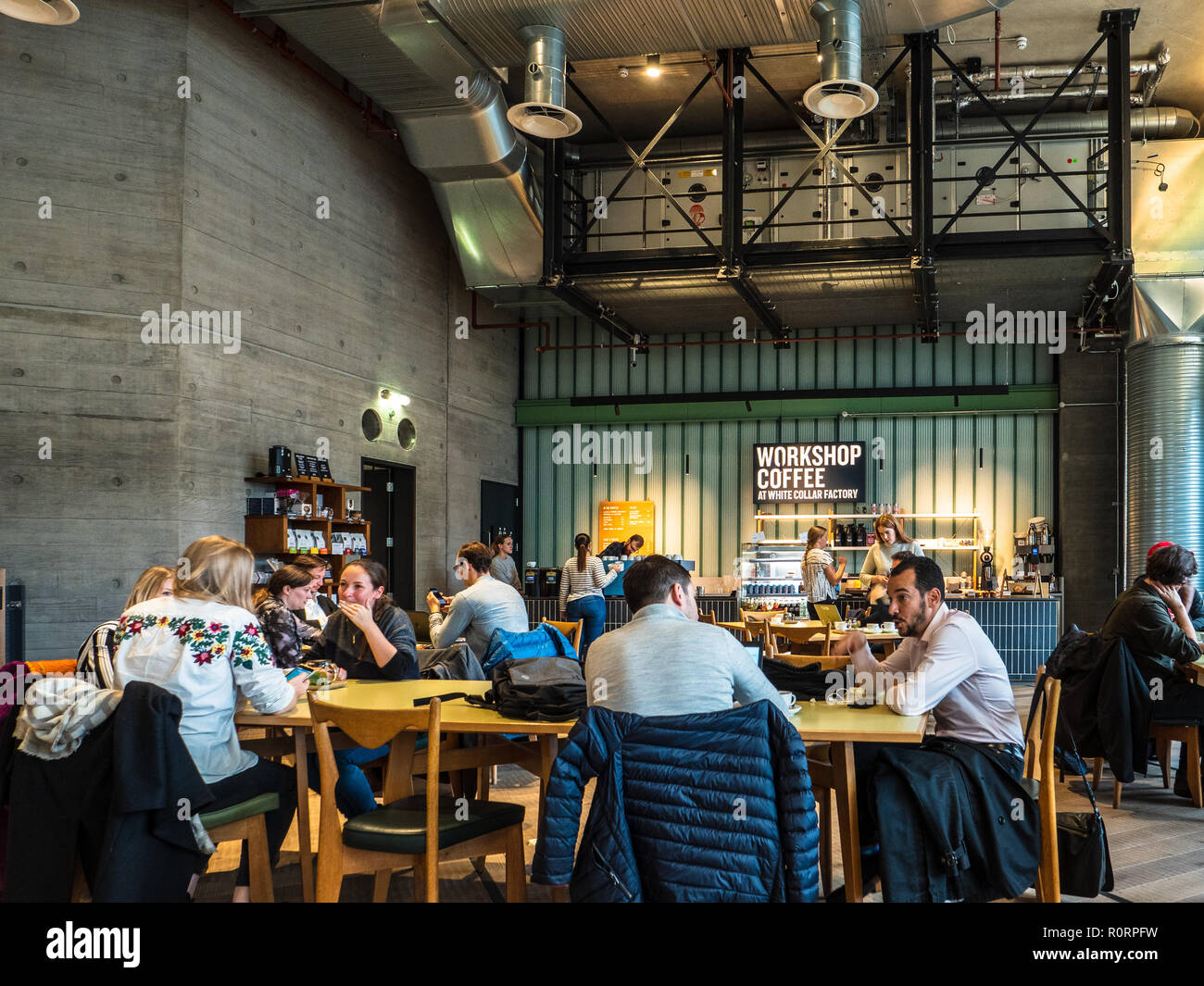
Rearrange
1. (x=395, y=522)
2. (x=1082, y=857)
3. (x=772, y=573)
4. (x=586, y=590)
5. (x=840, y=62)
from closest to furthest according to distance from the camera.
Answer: (x=1082, y=857), (x=840, y=62), (x=586, y=590), (x=395, y=522), (x=772, y=573)

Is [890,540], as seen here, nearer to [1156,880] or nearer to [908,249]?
[908,249]

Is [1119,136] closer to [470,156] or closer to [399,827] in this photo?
[470,156]

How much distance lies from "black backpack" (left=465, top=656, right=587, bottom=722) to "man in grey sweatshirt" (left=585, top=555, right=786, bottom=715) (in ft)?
2.05

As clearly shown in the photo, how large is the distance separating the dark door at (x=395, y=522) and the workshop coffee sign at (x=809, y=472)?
4742 mm

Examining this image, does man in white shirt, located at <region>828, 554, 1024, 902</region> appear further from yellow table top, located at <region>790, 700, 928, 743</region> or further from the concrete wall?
the concrete wall

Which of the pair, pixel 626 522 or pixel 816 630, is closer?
pixel 816 630

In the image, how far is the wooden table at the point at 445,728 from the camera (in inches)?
138

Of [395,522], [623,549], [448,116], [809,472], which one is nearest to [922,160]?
[448,116]

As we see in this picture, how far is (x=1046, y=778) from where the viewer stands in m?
3.37

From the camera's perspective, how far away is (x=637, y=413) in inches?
552

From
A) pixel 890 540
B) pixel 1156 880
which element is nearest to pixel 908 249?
pixel 890 540

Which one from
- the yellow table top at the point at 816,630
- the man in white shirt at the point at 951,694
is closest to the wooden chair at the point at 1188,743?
the yellow table top at the point at 816,630

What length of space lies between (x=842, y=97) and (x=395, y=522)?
6689mm
